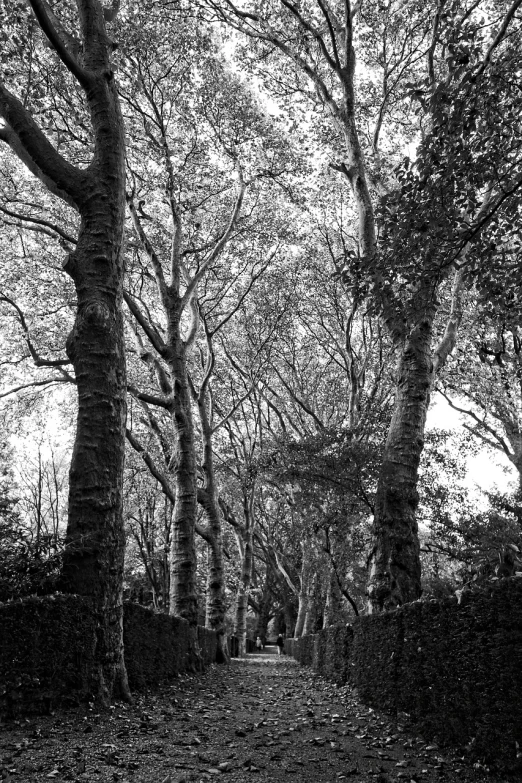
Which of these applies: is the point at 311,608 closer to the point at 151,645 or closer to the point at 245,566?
the point at 245,566

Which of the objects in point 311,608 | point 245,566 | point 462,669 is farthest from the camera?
point 311,608

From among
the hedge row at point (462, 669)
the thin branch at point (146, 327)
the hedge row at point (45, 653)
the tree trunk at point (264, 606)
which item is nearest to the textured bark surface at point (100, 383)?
the hedge row at point (45, 653)

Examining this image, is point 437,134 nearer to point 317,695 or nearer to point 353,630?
point 353,630

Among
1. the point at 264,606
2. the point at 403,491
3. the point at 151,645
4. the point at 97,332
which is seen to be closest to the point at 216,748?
the point at 151,645

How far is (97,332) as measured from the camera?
6.64m

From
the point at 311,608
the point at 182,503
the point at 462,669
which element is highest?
the point at 182,503

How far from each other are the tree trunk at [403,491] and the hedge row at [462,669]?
136cm

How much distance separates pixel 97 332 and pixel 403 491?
5.05 meters

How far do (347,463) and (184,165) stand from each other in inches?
342

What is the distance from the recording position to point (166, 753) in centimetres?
409

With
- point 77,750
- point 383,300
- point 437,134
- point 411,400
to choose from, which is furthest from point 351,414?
point 77,750

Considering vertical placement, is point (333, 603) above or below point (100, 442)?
below

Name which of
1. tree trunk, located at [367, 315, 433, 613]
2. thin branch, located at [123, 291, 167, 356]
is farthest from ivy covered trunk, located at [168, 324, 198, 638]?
tree trunk, located at [367, 315, 433, 613]

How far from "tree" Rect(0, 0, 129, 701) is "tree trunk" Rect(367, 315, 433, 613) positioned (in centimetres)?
387
